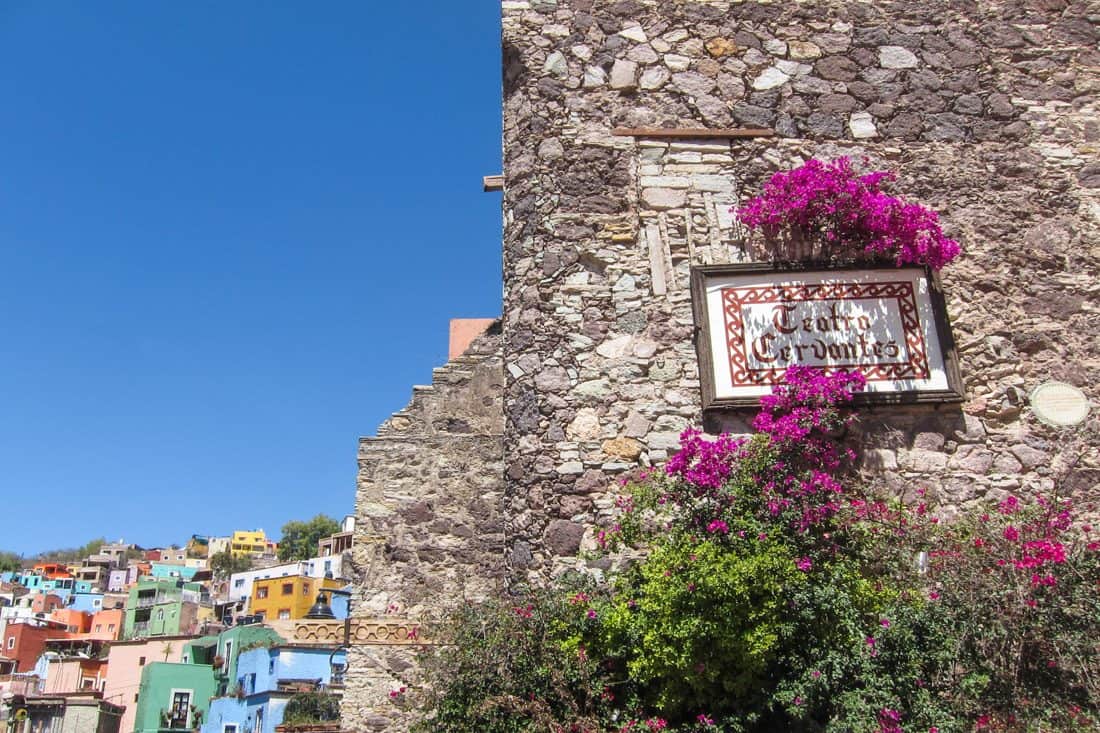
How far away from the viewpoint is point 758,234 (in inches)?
243

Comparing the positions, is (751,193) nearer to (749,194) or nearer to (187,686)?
(749,194)

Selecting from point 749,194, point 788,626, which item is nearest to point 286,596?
point 749,194

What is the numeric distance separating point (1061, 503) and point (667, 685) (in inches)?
101

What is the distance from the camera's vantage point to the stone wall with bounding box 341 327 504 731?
27.6ft

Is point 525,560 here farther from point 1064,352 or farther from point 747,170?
point 1064,352

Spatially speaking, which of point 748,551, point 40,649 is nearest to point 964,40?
point 748,551

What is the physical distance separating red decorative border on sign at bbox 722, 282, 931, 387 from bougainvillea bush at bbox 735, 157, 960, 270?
0.22 m

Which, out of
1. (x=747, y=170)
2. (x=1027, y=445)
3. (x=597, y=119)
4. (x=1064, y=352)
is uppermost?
(x=597, y=119)

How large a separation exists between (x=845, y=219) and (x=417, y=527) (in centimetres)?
479

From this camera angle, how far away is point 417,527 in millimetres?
8773

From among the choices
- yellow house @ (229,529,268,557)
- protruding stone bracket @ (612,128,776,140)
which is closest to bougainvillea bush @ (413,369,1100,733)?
protruding stone bracket @ (612,128,776,140)

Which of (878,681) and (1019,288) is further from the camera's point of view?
(1019,288)

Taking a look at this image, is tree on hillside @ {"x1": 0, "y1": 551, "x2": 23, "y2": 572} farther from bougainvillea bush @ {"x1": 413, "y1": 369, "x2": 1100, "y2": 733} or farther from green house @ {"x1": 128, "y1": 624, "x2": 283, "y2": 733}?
bougainvillea bush @ {"x1": 413, "y1": 369, "x2": 1100, "y2": 733}

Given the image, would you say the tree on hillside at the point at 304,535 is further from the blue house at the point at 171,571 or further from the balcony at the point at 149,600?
the balcony at the point at 149,600
